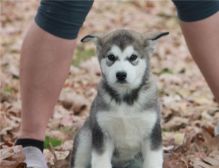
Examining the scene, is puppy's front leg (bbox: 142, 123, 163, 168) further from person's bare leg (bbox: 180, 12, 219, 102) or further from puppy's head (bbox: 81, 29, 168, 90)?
person's bare leg (bbox: 180, 12, 219, 102)

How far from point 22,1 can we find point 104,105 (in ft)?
28.0

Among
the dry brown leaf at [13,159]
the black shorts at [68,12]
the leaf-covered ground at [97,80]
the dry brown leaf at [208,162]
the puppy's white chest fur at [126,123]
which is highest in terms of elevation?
the black shorts at [68,12]

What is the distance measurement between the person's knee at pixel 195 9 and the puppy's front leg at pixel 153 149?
931mm

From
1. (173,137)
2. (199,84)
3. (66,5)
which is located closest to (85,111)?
(173,137)

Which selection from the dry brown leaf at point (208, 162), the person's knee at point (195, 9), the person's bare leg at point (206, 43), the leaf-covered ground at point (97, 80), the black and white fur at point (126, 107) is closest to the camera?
the black and white fur at point (126, 107)

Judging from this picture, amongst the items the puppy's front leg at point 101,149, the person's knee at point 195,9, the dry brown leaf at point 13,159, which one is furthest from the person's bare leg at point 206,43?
the dry brown leaf at point 13,159

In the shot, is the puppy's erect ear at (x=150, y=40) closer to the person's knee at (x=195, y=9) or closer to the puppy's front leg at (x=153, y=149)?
the puppy's front leg at (x=153, y=149)

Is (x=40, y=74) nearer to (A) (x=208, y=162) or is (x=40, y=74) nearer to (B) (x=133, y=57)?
(B) (x=133, y=57)

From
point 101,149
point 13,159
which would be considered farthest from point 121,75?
point 13,159

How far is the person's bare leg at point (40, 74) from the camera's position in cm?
422

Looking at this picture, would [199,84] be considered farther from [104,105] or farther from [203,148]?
[104,105]

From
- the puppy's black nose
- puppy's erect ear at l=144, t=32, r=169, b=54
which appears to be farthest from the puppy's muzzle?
puppy's erect ear at l=144, t=32, r=169, b=54

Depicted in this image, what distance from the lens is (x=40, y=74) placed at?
426 centimetres

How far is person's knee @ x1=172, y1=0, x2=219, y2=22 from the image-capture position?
433 cm
